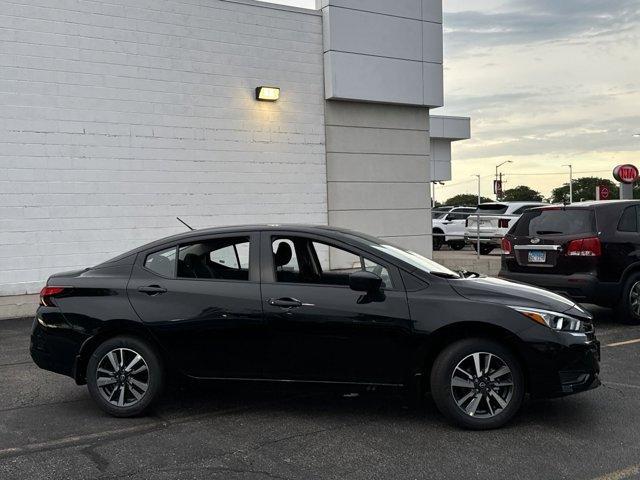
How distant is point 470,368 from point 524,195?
108 meters

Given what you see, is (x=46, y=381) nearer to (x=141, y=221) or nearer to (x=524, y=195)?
(x=141, y=221)

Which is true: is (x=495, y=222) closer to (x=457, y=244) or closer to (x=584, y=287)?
(x=457, y=244)

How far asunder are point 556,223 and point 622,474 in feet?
17.9

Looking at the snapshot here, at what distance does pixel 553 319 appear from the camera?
182 inches

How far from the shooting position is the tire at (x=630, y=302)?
337 inches

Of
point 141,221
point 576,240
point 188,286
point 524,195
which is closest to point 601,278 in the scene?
point 576,240

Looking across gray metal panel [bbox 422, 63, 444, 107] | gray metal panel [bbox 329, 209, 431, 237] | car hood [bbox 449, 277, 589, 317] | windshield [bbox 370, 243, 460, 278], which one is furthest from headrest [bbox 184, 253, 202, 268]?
gray metal panel [bbox 422, 63, 444, 107]

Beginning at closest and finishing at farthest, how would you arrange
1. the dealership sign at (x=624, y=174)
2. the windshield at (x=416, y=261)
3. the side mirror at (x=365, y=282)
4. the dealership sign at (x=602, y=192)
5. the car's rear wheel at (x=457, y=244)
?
the side mirror at (x=365, y=282) → the windshield at (x=416, y=261) → the dealership sign at (x=624, y=174) → the dealership sign at (x=602, y=192) → the car's rear wheel at (x=457, y=244)

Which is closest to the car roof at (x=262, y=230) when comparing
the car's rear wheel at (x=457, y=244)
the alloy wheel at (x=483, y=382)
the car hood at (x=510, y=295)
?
the car hood at (x=510, y=295)

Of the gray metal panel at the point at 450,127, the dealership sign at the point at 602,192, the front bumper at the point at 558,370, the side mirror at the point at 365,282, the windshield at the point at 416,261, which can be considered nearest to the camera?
the front bumper at the point at 558,370

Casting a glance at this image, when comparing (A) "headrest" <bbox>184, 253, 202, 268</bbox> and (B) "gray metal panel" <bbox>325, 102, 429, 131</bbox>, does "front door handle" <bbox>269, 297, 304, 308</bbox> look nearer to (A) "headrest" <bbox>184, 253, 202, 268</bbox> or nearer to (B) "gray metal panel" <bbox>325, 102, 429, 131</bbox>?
(A) "headrest" <bbox>184, 253, 202, 268</bbox>

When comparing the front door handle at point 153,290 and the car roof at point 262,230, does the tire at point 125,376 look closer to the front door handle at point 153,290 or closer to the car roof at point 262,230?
the front door handle at point 153,290

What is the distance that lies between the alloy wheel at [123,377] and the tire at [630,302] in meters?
6.47

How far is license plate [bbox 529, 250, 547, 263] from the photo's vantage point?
344 inches
